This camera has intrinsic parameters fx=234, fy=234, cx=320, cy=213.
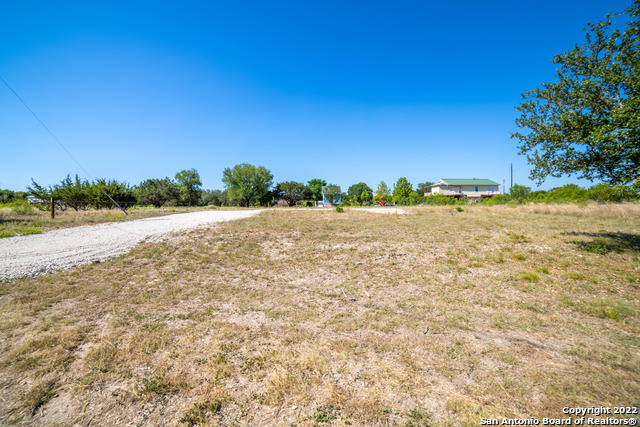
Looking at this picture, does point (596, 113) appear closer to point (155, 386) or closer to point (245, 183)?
point (155, 386)

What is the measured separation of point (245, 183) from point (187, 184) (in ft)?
51.6

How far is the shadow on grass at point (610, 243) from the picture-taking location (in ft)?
27.2

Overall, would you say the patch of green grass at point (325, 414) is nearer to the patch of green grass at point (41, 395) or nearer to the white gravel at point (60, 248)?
the patch of green grass at point (41, 395)

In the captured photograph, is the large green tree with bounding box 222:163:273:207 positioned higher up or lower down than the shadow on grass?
higher up

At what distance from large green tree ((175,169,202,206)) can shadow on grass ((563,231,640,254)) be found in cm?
7409

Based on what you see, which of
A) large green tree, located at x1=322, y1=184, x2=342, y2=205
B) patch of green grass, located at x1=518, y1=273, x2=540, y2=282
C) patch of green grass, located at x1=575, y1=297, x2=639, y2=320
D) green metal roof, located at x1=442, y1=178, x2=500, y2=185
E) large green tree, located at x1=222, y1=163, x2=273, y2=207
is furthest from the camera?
green metal roof, located at x1=442, y1=178, x2=500, y2=185

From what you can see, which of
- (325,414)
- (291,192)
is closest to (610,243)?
(325,414)

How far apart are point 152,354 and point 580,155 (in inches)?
546

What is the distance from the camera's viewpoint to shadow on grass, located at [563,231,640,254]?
828cm

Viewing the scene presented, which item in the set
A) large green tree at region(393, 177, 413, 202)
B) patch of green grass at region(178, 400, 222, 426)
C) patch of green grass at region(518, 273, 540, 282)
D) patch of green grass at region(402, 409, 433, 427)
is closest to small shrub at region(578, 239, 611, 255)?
patch of green grass at region(518, 273, 540, 282)

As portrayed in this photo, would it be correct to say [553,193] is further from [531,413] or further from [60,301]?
[60,301]

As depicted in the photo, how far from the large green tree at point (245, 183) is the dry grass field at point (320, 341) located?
216 ft

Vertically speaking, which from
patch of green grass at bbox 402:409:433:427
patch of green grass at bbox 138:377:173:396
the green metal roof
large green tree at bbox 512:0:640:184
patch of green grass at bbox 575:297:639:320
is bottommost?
patch of green grass at bbox 575:297:639:320

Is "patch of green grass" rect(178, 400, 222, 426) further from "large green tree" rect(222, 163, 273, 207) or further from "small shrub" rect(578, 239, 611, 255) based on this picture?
"large green tree" rect(222, 163, 273, 207)
